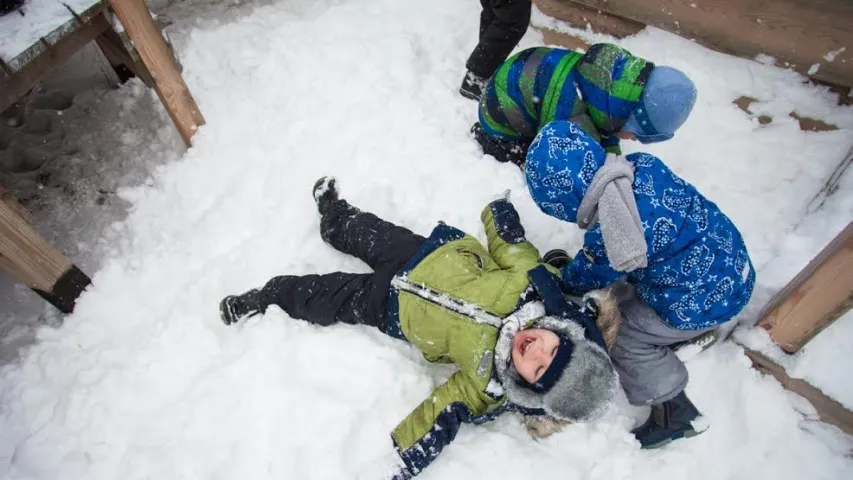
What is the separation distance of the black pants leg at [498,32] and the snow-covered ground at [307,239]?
0.96 ft

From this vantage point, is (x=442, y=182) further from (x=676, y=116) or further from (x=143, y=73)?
(x=143, y=73)

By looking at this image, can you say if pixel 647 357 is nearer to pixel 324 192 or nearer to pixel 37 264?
pixel 324 192

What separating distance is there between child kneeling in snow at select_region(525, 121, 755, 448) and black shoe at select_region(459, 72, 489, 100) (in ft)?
4.75

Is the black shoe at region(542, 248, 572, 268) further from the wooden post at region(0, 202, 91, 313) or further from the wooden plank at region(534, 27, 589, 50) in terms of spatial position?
the wooden post at region(0, 202, 91, 313)

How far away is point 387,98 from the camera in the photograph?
326 centimetres

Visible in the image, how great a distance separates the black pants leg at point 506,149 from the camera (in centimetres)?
290

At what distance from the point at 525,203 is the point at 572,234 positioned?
1.03ft

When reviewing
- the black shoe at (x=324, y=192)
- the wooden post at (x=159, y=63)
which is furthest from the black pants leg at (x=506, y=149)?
the wooden post at (x=159, y=63)

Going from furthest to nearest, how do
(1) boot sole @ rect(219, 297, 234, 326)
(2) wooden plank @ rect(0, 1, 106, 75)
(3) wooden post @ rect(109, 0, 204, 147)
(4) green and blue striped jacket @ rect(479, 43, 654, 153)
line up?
(3) wooden post @ rect(109, 0, 204, 147)
(1) boot sole @ rect(219, 297, 234, 326)
(2) wooden plank @ rect(0, 1, 106, 75)
(4) green and blue striped jacket @ rect(479, 43, 654, 153)

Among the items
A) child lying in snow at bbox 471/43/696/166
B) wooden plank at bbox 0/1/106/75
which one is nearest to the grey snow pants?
child lying in snow at bbox 471/43/696/166

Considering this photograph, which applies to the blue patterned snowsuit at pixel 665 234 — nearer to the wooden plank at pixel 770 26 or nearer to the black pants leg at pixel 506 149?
the black pants leg at pixel 506 149

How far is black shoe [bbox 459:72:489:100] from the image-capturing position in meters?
3.20

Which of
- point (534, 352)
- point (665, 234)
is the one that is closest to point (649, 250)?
point (665, 234)

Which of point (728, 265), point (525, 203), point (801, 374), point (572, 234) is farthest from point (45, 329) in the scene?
point (801, 374)
